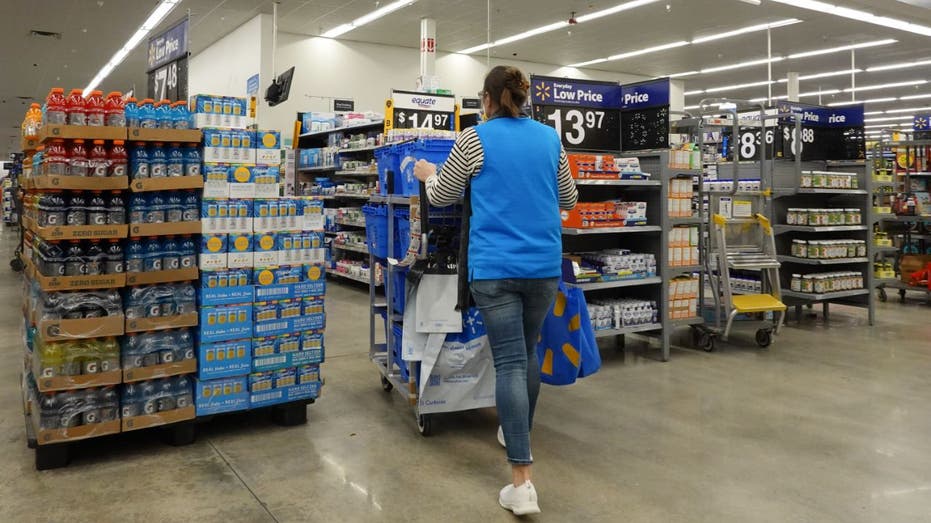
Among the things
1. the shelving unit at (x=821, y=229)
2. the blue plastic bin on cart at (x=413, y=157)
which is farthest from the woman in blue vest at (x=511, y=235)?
the shelving unit at (x=821, y=229)

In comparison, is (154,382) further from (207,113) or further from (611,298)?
(611,298)

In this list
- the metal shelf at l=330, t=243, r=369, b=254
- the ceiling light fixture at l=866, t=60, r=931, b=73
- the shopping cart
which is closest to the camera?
the shopping cart

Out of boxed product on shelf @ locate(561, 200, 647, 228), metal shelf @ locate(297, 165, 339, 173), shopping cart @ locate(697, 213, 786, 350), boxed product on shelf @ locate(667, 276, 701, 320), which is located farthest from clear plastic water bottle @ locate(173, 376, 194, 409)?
metal shelf @ locate(297, 165, 339, 173)

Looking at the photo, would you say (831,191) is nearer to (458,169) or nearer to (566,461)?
(566,461)

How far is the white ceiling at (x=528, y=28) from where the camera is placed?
37.0 ft

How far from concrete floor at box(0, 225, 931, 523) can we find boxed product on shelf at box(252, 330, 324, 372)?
0.36 metres

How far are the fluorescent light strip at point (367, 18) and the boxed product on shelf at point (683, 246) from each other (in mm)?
7317

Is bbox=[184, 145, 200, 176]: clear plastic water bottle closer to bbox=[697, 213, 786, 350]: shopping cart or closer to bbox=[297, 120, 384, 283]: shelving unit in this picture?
bbox=[697, 213, 786, 350]: shopping cart

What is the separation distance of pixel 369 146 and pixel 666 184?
453 centimetres

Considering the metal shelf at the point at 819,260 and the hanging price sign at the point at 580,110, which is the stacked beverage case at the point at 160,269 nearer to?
the hanging price sign at the point at 580,110

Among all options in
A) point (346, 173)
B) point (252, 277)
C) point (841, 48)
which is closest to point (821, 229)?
point (252, 277)

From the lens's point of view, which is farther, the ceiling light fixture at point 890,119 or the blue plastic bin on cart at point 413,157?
the ceiling light fixture at point 890,119

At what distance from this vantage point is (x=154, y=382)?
322cm

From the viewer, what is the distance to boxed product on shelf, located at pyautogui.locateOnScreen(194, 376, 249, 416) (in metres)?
3.29
